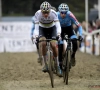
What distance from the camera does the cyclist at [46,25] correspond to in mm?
10812

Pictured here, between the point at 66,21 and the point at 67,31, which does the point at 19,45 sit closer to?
the point at 67,31

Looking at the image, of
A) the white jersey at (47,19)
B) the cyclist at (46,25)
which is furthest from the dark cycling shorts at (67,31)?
the white jersey at (47,19)

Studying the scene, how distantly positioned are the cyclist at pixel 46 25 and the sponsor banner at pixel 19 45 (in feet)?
45.9

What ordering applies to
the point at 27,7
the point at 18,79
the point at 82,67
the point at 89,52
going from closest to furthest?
the point at 18,79
the point at 82,67
the point at 89,52
the point at 27,7

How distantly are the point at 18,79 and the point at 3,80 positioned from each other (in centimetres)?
44

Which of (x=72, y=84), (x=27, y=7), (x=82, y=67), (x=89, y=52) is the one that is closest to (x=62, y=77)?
(x=72, y=84)

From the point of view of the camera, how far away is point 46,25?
11508mm

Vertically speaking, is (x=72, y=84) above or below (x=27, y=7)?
above

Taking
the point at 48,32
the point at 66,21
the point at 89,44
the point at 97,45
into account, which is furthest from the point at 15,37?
the point at 48,32

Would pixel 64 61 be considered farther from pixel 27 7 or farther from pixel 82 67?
pixel 27 7

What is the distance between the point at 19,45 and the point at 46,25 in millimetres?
14237

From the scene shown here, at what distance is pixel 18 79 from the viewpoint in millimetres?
12133

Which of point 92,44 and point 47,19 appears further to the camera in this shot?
→ point 92,44

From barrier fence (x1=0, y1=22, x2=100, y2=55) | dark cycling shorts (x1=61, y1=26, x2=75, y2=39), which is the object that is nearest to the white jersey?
dark cycling shorts (x1=61, y1=26, x2=75, y2=39)
